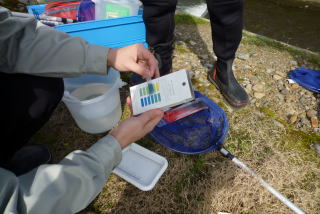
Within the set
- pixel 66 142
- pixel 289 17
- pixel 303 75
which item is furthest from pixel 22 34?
pixel 289 17

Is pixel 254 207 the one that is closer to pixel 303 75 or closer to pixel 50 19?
pixel 303 75

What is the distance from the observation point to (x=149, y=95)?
1.36 m

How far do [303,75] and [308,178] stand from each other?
1021 mm

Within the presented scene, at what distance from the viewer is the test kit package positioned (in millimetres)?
1302

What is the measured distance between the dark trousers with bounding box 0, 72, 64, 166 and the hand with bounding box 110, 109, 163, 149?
1.39 ft

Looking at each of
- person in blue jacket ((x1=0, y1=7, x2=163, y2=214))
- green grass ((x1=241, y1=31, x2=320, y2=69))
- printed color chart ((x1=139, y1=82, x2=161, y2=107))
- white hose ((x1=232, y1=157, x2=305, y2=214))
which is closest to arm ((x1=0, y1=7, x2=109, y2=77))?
person in blue jacket ((x1=0, y1=7, x2=163, y2=214))

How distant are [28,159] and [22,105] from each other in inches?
22.8

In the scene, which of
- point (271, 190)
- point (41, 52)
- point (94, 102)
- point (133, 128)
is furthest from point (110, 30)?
point (271, 190)

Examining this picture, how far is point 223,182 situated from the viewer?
137 centimetres

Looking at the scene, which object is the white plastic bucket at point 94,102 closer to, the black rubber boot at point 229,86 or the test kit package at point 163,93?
the test kit package at point 163,93

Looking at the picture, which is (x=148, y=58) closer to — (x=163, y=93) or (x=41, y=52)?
(x=163, y=93)

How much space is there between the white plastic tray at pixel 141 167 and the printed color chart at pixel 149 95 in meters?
0.35

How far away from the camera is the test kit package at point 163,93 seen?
1302mm

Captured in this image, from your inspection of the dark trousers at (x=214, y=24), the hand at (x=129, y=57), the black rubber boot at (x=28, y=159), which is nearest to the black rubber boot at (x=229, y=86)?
the dark trousers at (x=214, y=24)
